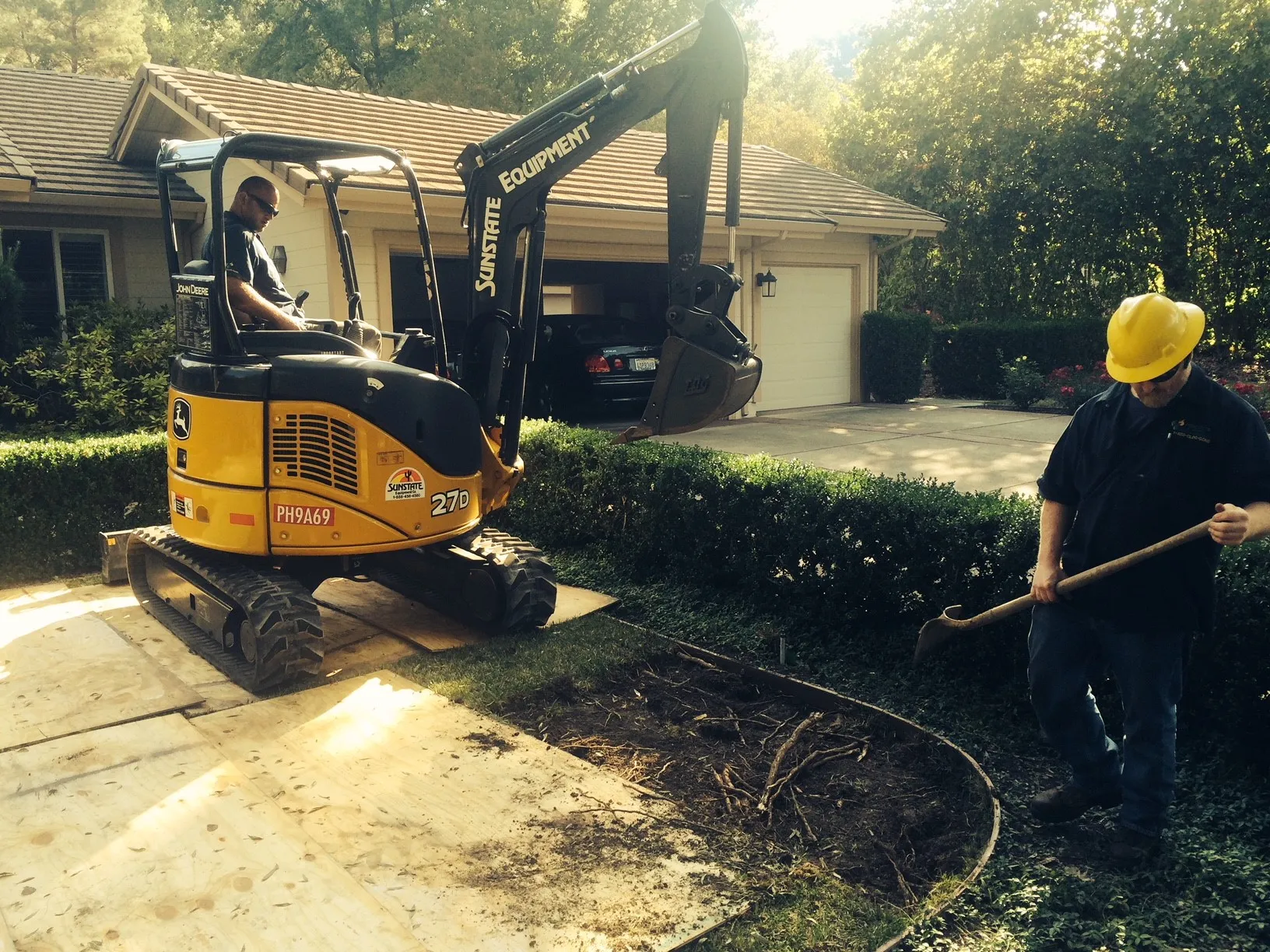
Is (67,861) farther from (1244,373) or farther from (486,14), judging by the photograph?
(486,14)

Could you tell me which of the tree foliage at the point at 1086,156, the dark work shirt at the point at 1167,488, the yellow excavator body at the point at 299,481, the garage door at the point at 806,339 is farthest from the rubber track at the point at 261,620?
the tree foliage at the point at 1086,156

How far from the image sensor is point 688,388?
5.59m

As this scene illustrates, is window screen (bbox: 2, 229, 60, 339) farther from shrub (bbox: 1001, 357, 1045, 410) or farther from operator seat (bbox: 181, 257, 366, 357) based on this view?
shrub (bbox: 1001, 357, 1045, 410)

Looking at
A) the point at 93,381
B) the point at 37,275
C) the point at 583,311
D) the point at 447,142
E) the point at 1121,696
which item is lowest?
the point at 1121,696

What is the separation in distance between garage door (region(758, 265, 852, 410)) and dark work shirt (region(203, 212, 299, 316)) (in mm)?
11059

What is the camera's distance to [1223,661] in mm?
4359

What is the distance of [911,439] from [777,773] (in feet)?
31.1

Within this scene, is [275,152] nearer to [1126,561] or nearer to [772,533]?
[772,533]

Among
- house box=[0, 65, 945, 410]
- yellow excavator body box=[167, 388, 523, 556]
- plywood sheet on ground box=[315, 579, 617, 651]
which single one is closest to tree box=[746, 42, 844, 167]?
house box=[0, 65, 945, 410]

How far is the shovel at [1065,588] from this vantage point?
11.4 ft

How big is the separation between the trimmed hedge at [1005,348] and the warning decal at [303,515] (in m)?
14.9

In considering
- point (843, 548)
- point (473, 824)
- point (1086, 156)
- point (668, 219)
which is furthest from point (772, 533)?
point (1086, 156)

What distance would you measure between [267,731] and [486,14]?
103 ft

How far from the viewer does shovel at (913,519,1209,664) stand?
346cm
